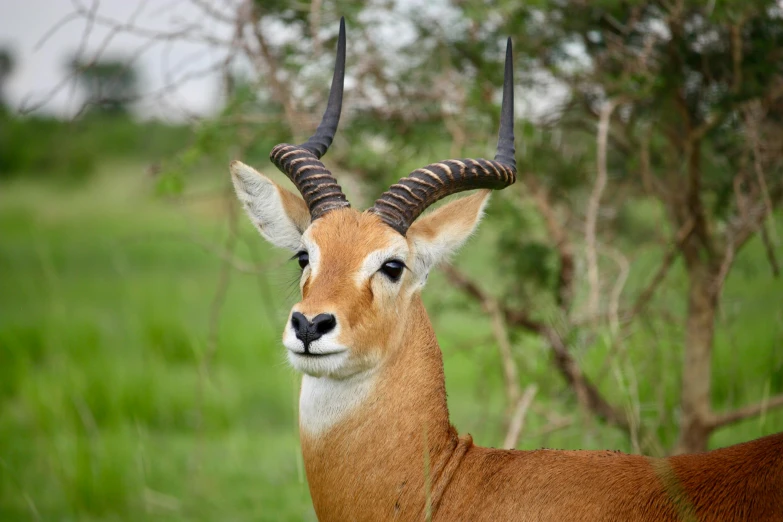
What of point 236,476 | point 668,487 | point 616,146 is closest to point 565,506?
point 668,487

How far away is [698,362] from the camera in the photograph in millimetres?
6043

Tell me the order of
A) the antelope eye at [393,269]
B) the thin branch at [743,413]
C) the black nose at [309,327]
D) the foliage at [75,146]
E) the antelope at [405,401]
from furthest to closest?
the foliage at [75,146] < the thin branch at [743,413] < the antelope eye at [393,269] < the black nose at [309,327] < the antelope at [405,401]

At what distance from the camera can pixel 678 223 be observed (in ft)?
20.6

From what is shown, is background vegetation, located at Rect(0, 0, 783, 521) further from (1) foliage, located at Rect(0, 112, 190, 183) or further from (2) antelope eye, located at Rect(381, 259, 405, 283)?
(1) foliage, located at Rect(0, 112, 190, 183)

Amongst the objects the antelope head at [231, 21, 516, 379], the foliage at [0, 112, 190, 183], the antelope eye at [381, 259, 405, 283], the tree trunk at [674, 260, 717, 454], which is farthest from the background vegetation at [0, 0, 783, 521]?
the foliage at [0, 112, 190, 183]

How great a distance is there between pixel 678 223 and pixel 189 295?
37.4 ft

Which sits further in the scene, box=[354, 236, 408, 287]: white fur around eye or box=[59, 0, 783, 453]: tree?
box=[59, 0, 783, 453]: tree

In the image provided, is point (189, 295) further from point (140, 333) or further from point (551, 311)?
point (551, 311)

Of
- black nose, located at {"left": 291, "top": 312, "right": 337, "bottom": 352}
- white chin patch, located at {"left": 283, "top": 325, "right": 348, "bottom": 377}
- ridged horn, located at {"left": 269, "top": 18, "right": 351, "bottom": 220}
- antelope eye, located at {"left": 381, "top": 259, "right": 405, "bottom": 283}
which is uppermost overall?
ridged horn, located at {"left": 269, "top": 18, "right": 351, "bottom": 220}

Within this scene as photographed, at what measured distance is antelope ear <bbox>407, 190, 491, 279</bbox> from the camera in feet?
14.5

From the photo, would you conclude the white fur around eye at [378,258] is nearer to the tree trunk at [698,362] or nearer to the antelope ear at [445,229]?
the antelope ear at [445,229]

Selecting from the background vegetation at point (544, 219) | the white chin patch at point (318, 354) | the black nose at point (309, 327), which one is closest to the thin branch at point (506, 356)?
the background vegetation at point (544, 219)

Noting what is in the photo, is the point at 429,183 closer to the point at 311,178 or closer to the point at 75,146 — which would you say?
the point at 311,178

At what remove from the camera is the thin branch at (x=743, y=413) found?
534 cm
